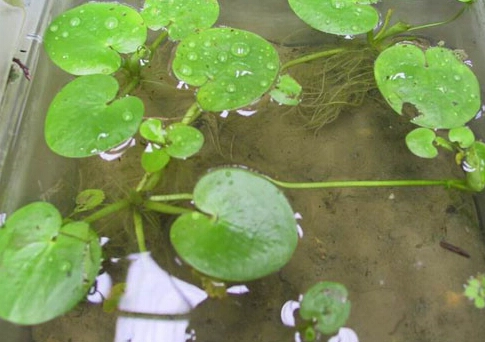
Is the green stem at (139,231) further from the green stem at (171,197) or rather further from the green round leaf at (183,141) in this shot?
the green round leaf at (183,141)

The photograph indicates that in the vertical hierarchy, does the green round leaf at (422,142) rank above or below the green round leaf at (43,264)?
above

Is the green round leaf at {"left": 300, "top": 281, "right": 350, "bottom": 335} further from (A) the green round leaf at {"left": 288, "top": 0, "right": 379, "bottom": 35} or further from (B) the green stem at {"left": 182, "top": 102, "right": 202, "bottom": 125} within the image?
(A) the green round leaf at {"left": 288, "top": 0, "right": 379, "bottom": 35}

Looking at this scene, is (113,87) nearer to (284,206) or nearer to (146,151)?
(146,151)

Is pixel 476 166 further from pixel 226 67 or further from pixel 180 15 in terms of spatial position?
pixel 180 15

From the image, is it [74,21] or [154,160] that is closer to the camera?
[154,160]

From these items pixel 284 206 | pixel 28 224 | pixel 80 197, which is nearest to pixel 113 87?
pixel 80 197

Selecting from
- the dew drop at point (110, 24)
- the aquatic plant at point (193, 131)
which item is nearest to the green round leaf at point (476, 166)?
the aquatic plant at point (193, 131)

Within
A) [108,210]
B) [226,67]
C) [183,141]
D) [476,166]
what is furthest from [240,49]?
[476,166]
